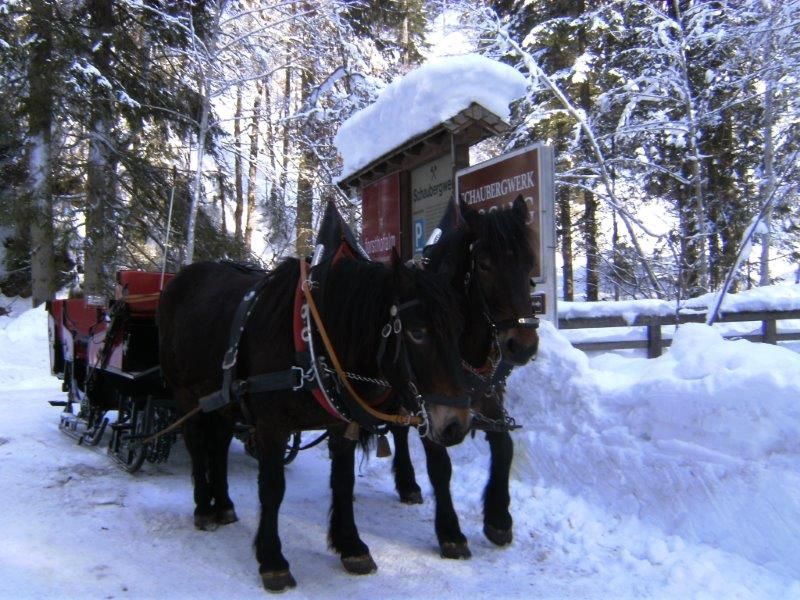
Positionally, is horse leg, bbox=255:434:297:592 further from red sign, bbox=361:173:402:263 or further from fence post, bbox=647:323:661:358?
fence post, bbox=647:323:661:358

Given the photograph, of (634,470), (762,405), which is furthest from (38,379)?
(762,405)

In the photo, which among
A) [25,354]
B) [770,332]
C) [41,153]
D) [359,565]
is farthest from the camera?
[41,153]

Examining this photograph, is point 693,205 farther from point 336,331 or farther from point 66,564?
point 66,564

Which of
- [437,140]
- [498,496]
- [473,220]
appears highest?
[437,140]

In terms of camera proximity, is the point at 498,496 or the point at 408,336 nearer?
the point at 408,336

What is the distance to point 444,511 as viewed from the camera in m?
3.79

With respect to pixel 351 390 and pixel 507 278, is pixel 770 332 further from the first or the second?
pixel 351 390

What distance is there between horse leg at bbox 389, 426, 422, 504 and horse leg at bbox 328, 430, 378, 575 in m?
1.23

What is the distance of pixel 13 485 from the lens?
481 cm

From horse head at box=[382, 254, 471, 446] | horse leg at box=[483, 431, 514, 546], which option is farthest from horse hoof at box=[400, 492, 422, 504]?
horse head at box=[382, 254, 471, 446]

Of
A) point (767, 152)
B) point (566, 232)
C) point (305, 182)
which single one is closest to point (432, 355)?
point (767, 152)

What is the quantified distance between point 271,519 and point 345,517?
0.43m

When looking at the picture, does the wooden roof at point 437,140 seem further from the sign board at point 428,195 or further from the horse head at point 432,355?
the horse head at point 432,355

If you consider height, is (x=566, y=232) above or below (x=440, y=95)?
above
